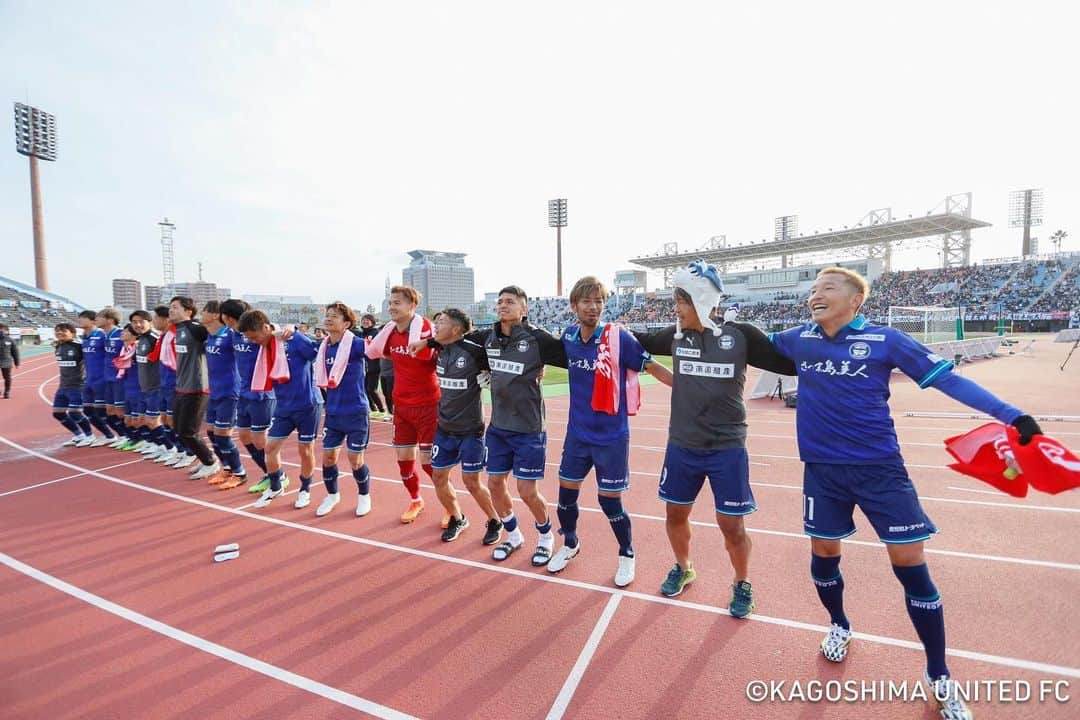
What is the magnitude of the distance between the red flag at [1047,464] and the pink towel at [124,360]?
10181 mm

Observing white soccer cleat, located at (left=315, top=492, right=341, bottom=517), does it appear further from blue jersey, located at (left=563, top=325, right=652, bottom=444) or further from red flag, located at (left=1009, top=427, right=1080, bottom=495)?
red flag, located at (left=1009, top=427, right=1080, bottom=495)

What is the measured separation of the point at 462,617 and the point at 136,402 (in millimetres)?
7429

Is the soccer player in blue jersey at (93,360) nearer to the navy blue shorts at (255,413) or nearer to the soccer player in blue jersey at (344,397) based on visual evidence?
the navy blue shorts at (255,413)

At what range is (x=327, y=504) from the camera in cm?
546

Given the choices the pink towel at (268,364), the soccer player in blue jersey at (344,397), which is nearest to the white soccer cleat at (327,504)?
the soccer player in blue jersey at (344,397)

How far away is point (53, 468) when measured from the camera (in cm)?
739

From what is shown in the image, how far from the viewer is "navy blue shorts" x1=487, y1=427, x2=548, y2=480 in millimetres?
4039

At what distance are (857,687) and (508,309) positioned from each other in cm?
314

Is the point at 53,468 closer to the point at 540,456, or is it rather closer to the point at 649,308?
the point at 540,456

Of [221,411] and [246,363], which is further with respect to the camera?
[221,411]

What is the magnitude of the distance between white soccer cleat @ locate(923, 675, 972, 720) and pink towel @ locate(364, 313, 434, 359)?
416cm

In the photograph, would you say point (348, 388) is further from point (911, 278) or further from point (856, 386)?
point (911, 278)

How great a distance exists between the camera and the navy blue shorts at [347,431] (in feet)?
17.2

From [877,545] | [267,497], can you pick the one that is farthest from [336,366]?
[877,545]
